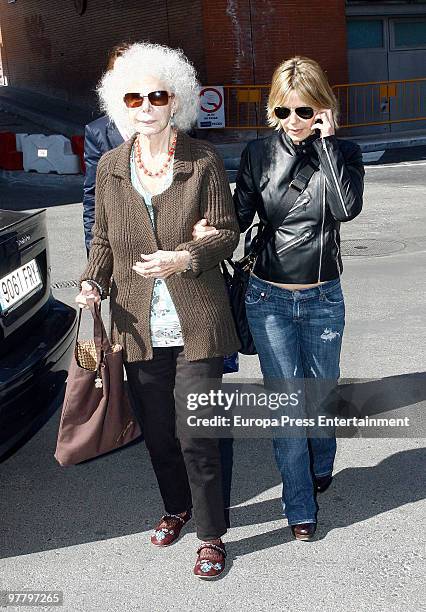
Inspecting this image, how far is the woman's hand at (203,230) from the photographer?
3328 mm

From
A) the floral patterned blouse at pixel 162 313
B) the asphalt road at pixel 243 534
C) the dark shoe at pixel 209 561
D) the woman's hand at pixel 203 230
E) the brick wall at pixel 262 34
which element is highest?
the brick wall at pixel 262 34

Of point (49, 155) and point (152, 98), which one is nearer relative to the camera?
point (152, 98)

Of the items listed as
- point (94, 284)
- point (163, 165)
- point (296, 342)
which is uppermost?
point (163, 165)

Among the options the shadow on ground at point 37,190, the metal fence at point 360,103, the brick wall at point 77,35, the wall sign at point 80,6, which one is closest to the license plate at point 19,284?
the shadow on ground at point 37,190

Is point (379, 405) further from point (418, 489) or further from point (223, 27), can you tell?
point (223, 27)

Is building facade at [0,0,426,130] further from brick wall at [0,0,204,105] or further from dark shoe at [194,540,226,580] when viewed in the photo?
dark shoe at [194,540,226,580]

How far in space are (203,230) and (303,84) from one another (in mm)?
713

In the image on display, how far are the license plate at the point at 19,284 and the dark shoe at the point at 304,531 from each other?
5.42ft

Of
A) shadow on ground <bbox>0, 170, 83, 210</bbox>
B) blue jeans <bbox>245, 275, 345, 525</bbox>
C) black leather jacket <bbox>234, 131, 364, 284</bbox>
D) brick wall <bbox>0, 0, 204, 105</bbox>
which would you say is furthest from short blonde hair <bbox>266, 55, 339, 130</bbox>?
brick wall <bbox>0, 0, 204, 105</bbox>

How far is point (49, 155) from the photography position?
18.1 meters

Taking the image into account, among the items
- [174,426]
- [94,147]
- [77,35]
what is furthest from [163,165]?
[77,35]

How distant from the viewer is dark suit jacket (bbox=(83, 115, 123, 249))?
177 inches

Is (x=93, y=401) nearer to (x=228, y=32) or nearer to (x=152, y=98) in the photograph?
(x=152, y=98)

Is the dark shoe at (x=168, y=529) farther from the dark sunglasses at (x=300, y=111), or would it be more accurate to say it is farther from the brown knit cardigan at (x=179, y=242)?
the dark sunglasses at (x=300, y=111)
